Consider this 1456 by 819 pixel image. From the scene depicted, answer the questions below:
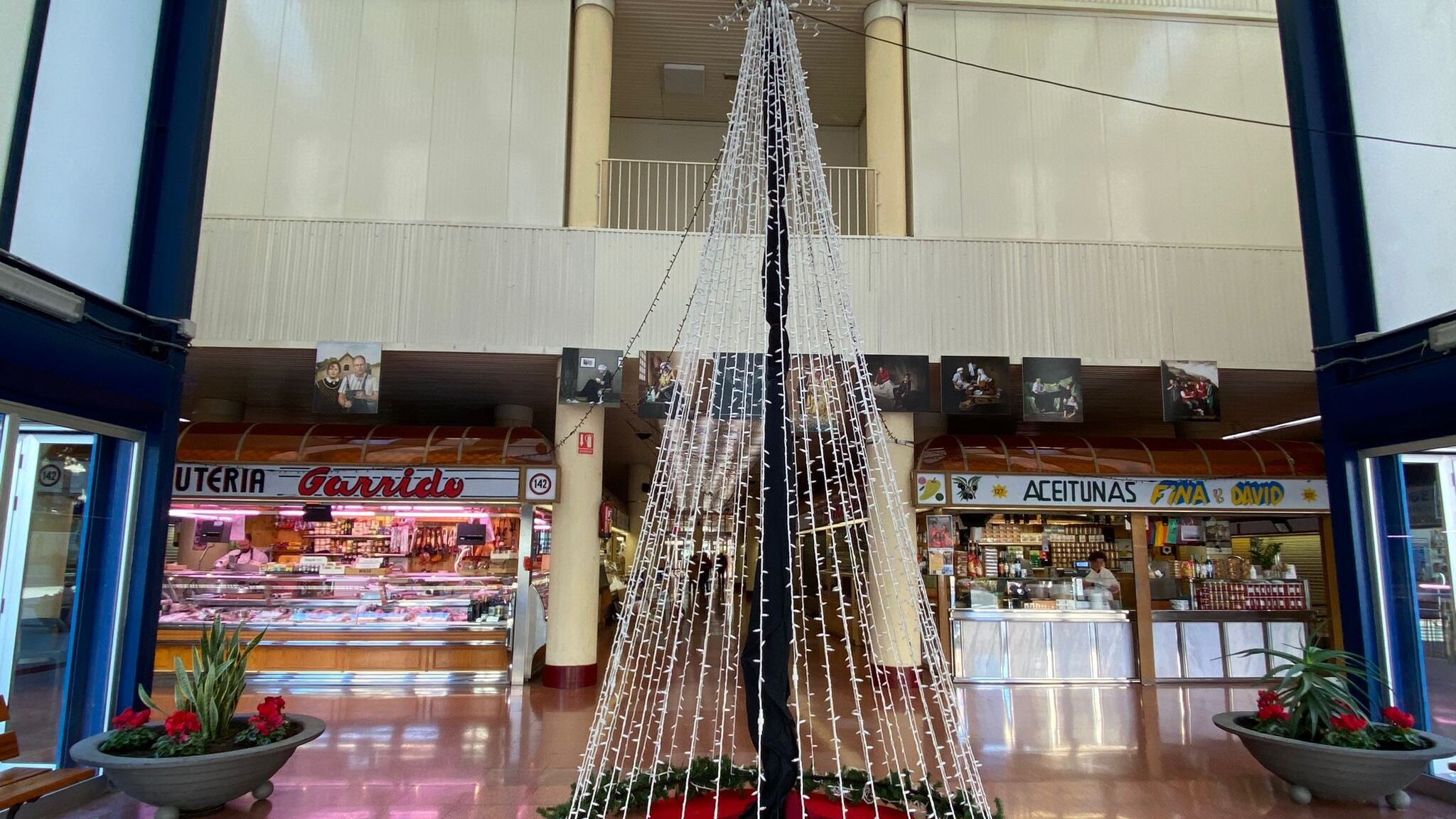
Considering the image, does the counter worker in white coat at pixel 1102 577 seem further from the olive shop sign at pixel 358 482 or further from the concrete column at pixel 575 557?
the olive shop sign at pixel 358 482

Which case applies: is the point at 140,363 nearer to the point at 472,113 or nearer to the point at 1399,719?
the point at 472,113

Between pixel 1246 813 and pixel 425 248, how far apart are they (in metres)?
8.39

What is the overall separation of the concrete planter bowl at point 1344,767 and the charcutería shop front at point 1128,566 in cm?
434

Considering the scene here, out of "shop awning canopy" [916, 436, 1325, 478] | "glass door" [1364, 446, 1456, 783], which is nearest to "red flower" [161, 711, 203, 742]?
"shop awning canopy" [916, 436, 1325, 478]

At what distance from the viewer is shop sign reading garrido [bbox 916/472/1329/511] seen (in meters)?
9.36

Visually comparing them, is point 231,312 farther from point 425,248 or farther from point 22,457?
point 22,457

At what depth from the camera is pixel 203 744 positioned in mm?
4426

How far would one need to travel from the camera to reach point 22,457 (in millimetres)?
4809

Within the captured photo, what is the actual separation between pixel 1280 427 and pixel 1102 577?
15.0 feet

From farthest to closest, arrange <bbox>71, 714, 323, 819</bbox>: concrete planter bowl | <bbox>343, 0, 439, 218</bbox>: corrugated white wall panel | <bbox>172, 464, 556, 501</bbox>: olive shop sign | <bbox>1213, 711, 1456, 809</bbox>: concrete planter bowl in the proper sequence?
1. <bbox>343, 0, 439, 218</bbox>: corrugated white wall panel
2. <bbox>172, 464, 556, 501</bbox>: olive shop sign
3. <bbox>1213, 711, 1456, 809</bbox>: concrete planter bowl
4. <bbox>71, 714, 323, 819</bbox>: concrete planter bowl

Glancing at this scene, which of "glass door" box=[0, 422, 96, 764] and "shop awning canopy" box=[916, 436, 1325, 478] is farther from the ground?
"shop awning canopy" box=[916, 436, 1325, 478]

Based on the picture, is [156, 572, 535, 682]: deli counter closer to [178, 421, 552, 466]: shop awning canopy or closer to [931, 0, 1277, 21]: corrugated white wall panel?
[178, 421, 552, 466]: shop awning canopy

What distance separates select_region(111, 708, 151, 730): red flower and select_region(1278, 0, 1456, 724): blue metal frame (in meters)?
7.46

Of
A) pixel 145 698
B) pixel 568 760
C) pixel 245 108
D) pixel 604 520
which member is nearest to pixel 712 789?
pixel 568 760
